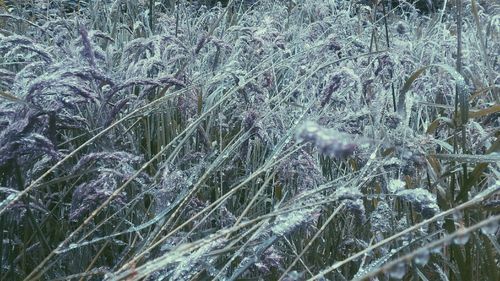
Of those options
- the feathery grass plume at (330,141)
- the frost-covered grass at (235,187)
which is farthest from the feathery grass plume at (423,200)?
the feathery grass plume at (330,141)

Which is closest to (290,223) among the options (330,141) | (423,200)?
(423,200)

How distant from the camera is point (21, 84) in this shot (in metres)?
1.23

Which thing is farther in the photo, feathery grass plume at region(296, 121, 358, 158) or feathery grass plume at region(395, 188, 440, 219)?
feathery grass plume at region(395, 188, 440, 219)

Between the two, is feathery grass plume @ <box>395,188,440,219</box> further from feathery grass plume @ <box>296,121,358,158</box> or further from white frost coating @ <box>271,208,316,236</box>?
feathery grass plume @ <box>296,121,358,158</box>

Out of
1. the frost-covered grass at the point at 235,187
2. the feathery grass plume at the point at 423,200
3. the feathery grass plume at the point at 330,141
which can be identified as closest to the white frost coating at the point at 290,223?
the frost-covered grass at the point at 235,187

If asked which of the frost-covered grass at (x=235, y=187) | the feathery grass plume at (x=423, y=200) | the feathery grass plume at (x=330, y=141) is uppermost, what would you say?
the feathery grass plume at (x=330, y=141)

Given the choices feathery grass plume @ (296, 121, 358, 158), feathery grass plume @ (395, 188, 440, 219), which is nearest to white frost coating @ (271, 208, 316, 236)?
feathery grass plume @ (395, 188, 440, 219)

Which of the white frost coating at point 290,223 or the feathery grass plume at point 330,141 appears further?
the white frost coating at point 290,223

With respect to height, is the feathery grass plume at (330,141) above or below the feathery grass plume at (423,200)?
above

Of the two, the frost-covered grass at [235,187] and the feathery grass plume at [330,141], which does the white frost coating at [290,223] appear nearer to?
the frost-covered grass at [235,187]

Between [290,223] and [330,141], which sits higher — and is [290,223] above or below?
below

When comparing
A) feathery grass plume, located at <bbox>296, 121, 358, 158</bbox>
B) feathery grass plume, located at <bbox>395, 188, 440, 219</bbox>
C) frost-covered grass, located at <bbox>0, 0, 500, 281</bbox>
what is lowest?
frost-covered grass, located at <bbox>0, 0, 500, 281</bbox>

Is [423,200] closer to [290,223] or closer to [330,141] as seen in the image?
[290,223]

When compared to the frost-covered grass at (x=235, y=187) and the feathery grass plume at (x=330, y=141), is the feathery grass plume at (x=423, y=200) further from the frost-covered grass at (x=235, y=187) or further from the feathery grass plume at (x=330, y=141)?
the feathery grass plume at (x=330, y=141)
